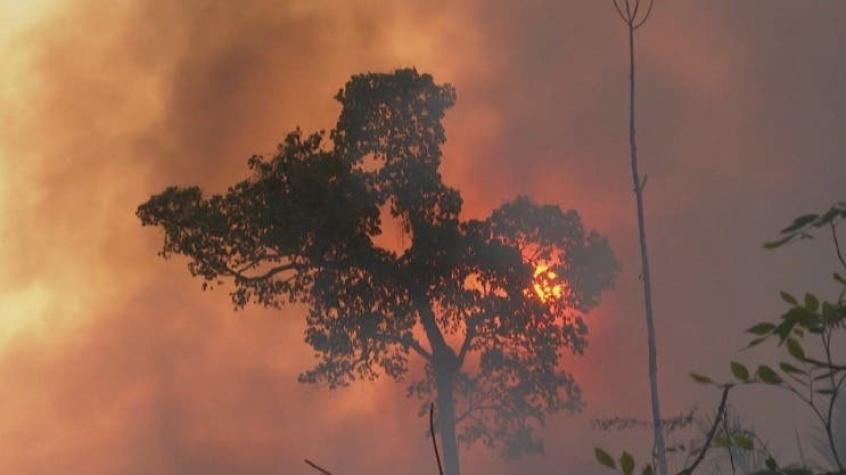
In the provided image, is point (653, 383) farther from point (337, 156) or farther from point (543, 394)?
point (337, 156)

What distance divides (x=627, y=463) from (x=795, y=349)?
1.08 feet

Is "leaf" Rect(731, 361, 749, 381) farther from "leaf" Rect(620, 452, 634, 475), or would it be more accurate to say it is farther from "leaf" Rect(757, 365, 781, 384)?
"leaf" Rect(620, 452, 634, 475)

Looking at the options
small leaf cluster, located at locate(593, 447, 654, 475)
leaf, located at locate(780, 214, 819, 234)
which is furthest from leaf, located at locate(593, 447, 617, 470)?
→ leaf, located at locate(780, 214, 819, 234)

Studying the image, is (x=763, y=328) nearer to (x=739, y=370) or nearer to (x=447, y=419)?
(x=739, y=370)

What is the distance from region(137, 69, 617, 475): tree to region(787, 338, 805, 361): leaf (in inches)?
956

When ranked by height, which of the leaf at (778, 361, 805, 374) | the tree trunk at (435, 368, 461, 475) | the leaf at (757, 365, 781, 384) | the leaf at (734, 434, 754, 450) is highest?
the tree trunk at (435, 368, 461, 475)

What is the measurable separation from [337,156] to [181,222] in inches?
140

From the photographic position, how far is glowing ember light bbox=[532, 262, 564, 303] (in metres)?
27.2

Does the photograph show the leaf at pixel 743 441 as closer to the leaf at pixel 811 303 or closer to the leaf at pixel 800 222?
the leaf at pixel 811 303

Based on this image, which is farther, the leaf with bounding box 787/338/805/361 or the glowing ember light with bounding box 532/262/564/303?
the glowing ember light with bounding box 532/262/564/303

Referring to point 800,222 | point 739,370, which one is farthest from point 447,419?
point 800,222

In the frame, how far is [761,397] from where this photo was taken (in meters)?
38.7

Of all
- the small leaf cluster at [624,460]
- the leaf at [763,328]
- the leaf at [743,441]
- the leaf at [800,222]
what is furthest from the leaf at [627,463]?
the leaf at [800,222]

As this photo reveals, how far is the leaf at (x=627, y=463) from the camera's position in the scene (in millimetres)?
2051
